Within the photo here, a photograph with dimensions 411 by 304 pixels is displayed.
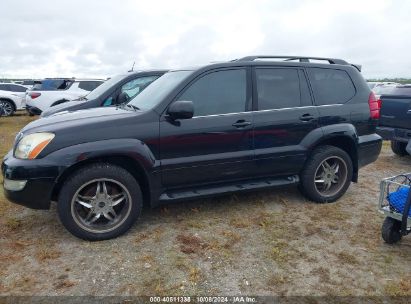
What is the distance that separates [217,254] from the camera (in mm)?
3531

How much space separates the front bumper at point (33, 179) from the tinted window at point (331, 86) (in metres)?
3.27

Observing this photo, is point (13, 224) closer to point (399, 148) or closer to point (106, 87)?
point (106, 87)

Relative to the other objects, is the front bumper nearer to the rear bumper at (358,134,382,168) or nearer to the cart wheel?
the cart wheel

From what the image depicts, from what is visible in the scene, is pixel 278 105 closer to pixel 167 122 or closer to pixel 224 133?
pixel 224 133

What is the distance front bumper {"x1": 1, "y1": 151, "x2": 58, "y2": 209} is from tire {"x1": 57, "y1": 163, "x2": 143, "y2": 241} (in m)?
0.14

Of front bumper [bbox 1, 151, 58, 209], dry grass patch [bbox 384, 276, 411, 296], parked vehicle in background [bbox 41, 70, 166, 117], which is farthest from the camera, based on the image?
parked vehicle in background [bbox 41, 70, 166, 117]

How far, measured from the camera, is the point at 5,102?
55.4 feet

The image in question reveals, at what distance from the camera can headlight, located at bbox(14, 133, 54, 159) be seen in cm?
358

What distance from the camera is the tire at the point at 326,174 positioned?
15.6ft

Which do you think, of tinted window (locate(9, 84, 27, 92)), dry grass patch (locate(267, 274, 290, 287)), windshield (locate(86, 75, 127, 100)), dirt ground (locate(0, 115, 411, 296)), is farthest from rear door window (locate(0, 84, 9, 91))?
dry grass patch (locate(267, 274, 290, 287))

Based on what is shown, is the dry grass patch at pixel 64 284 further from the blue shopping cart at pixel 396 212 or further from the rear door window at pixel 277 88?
the blue shopping cart at pixel 396 212

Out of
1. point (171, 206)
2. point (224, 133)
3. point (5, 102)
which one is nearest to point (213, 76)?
point (224, 133)

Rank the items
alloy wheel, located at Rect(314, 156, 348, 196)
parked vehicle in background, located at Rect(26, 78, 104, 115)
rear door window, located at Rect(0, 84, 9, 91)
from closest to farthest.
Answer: alloy wheel, located at Rect(314, 156, 348, 196) < parked vehicle in background, located at Rect(26, 78, 104, 115) < rear door window, located at Rect(0, 84, 9, 91)

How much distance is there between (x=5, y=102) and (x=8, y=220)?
576 inches
